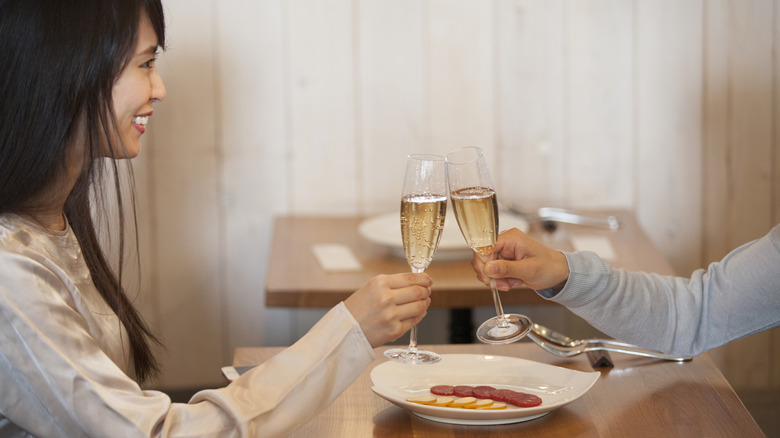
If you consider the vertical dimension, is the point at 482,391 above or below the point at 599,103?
below

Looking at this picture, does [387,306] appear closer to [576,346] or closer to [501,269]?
[501,269]

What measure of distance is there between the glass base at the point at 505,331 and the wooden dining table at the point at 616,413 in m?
0.11

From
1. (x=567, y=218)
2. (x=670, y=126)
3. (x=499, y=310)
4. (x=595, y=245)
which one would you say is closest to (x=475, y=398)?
(x=499, y=310)

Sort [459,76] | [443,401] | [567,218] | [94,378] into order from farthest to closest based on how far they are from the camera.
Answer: [459,76] → [567,218] → [443,401] → [94,378]

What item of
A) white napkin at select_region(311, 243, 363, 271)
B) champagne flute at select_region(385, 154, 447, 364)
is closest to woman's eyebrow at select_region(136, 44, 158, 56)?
champagne flute at select_region(385, 154, 447, 364)

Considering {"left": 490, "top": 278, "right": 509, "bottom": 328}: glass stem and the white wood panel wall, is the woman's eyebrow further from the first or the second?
the white wood panel wall

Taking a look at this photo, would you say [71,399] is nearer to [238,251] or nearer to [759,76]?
[238,251]

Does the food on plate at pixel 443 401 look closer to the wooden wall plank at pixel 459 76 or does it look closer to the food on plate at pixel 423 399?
the food on plate at pixel 423 399

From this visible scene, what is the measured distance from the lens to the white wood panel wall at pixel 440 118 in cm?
249

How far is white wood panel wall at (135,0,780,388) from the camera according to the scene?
2490mm

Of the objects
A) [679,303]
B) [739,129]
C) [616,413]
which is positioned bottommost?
[616,413]

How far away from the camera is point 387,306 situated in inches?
42.1

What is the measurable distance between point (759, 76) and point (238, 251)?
5.17 feet

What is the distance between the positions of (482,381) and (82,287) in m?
0.56
